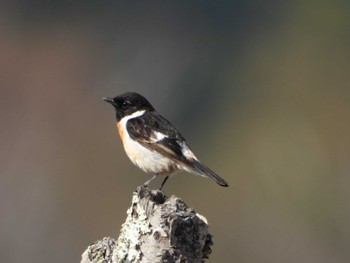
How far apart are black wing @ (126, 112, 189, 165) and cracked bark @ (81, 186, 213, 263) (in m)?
2.29

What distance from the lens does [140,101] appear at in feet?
30.2

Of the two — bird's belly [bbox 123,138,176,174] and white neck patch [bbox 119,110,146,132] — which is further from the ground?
white neck patch [bbox 119,110,146,132]

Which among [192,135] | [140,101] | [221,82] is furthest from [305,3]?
[140,101]

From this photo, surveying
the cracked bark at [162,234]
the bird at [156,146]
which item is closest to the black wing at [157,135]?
the bird at [156,146]

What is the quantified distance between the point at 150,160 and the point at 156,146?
10 cm

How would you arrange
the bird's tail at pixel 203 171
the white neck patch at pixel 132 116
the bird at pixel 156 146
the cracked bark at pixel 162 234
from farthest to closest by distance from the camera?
the white neck patch at pixel 132 116
the bird at pixel 156 146
the bird's tail at pixel 203 171
the cracked bark at pixel 162 234

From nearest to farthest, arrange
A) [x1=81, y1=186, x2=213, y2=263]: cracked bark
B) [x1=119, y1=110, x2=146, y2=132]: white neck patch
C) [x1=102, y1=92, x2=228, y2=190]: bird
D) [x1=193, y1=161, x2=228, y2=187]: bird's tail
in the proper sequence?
[x1=81, y1=186, x2=213, y2=263]: cracked bark
[x1=193, y1=161, x2=228, y2=187]: bird's tail
[x1=102, y1=92, x2=228, y2=190]: bird
[x1=119, y1=110, x2=146, y2=132]: white neck patch

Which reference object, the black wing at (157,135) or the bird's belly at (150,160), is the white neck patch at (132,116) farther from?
the bird's belly at (150,160)

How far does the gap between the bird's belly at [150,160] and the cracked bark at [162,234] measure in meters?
2.34

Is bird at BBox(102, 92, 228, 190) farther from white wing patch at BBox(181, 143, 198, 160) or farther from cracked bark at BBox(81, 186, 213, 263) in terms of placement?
cracked bark at BBox(81, 186, 213, 263)

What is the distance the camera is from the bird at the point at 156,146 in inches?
342

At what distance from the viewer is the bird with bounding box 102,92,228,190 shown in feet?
28.5

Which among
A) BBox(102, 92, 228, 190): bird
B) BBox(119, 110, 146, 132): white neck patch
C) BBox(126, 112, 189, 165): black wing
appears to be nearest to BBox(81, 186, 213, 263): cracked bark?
BBox(102, 92, 228, 190): bird

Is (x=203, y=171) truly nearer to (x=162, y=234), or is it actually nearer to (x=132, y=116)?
(x=132, y=116)
